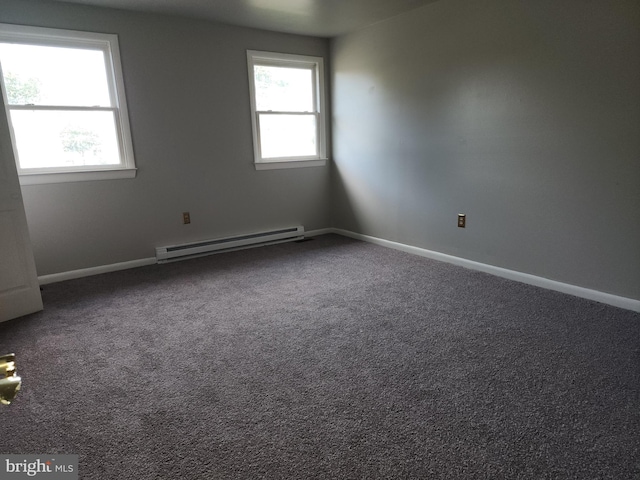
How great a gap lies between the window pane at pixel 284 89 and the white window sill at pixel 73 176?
1585 millimetres

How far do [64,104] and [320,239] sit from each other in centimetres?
290

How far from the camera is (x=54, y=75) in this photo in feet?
10.9

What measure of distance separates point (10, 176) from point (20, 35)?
4.23 feet

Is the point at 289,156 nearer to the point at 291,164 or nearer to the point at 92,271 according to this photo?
the point at 291,164

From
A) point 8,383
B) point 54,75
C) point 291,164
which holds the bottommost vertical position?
point 8,383

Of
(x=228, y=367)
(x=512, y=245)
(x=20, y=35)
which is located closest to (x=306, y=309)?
(x=228, y=367)

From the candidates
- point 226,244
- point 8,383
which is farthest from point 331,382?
point 226,244

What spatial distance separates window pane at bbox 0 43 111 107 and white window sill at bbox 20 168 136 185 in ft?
1.91

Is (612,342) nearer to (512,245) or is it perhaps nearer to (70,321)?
(512,245)

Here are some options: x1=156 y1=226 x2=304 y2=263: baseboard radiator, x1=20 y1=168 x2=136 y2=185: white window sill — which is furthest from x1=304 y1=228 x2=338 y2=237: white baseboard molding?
x1=20 y1=168 x2=136 y2=185: white window sill

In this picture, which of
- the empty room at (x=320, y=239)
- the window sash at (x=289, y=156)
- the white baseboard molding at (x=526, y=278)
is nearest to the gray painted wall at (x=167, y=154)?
the empty room at (x=320, y=239)

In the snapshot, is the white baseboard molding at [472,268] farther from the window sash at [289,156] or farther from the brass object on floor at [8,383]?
the brass object on floor at [8,383]

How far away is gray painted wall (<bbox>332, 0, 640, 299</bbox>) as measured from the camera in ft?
8.39

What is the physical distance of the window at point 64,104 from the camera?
3.18 meters
